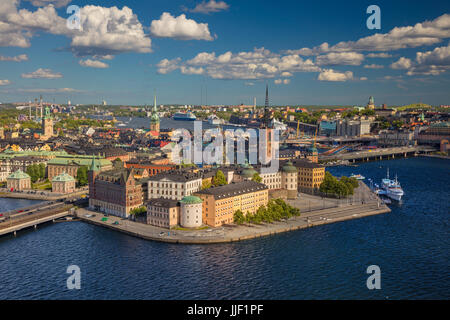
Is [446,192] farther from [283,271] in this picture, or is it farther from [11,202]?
[11,202]

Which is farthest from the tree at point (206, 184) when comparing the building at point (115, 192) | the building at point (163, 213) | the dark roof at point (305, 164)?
the dark roof at point (305, 164)

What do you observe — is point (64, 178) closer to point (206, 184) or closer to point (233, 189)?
point (206, 184)

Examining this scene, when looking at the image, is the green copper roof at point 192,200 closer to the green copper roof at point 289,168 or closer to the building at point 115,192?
the building at point 115,192

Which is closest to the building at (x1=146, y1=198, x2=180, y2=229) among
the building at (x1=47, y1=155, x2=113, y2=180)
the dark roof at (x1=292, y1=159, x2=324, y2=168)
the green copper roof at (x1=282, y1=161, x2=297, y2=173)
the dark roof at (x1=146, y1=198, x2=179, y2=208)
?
the dark roof at (x1=146, y1=198, x2=179, y2=208)

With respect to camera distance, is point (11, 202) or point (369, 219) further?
point (11, 202)

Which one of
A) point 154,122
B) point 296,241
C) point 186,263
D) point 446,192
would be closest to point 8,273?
point 186,263
